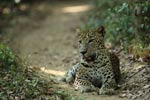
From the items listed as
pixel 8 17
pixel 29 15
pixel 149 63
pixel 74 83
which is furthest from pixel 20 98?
pixel 29 15

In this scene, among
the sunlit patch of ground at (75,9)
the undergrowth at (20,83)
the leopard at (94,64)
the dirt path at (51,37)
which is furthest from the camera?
the sunlit patch of ground at (75,9)

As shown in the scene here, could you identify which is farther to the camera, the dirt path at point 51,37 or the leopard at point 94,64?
the dirt path at point 51,37

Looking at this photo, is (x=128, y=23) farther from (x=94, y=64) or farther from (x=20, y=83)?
(x=20, y=83)

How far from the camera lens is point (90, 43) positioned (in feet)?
28.9

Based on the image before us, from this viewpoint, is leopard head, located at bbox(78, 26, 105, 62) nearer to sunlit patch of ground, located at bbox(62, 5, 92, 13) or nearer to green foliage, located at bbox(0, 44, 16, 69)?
green foliage, located at bbox(0, 44, 16, 69)

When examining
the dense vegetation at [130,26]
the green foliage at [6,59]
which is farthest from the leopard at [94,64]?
the green foliage at [6,59]

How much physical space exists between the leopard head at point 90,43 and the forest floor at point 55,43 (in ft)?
2.32

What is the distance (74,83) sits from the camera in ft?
29.9

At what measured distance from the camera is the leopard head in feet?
28.8

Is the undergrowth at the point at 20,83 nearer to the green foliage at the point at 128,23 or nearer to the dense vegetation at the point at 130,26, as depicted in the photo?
the dense vegetation at the point at 130,26

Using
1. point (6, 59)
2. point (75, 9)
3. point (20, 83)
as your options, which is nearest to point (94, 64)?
point (20, 83)

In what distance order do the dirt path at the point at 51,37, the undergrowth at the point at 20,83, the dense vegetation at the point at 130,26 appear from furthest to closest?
the dirt path at the point at 51,37 → the dense vegetation at the point at 130,26 → the undergrowth at the point at 20,83

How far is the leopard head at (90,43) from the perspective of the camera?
8789 millimetres

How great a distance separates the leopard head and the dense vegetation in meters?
0.97
